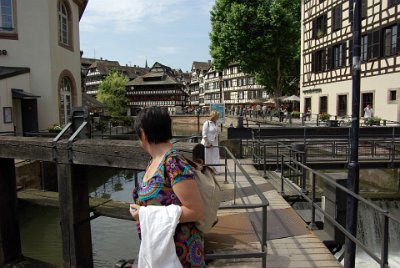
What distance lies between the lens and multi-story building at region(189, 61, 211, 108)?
10088cm

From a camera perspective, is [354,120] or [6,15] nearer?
[354,120]

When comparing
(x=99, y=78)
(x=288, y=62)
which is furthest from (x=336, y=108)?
(x=99, y=78)

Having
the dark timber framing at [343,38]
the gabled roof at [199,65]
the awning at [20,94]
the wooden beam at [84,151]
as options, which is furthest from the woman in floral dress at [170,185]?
the gabled roof at [199,65]

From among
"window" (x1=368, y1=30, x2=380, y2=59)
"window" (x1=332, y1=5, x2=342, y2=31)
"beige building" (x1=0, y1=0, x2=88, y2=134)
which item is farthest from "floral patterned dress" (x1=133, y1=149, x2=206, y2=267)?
"window" (x1=332, y1=5, x2=342, y2=31)

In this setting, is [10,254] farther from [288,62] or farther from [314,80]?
[288,62]

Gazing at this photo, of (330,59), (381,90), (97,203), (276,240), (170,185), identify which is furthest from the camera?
(330,59)

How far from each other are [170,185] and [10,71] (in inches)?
690

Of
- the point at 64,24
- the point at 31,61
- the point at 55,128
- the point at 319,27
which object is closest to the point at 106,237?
the point at 55,128

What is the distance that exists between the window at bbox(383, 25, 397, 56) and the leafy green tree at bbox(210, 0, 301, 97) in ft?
46.2

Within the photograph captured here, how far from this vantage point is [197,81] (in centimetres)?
10481

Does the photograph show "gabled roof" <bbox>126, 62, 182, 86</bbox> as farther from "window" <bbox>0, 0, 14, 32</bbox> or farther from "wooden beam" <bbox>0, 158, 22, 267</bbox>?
"wooden beam" <bbox>0, 158, 22, 267</bbox>

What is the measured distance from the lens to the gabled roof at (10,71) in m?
16.3

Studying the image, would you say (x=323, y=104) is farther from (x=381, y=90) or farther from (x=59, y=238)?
(x=59, y=238)

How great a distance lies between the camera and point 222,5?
3797cm
